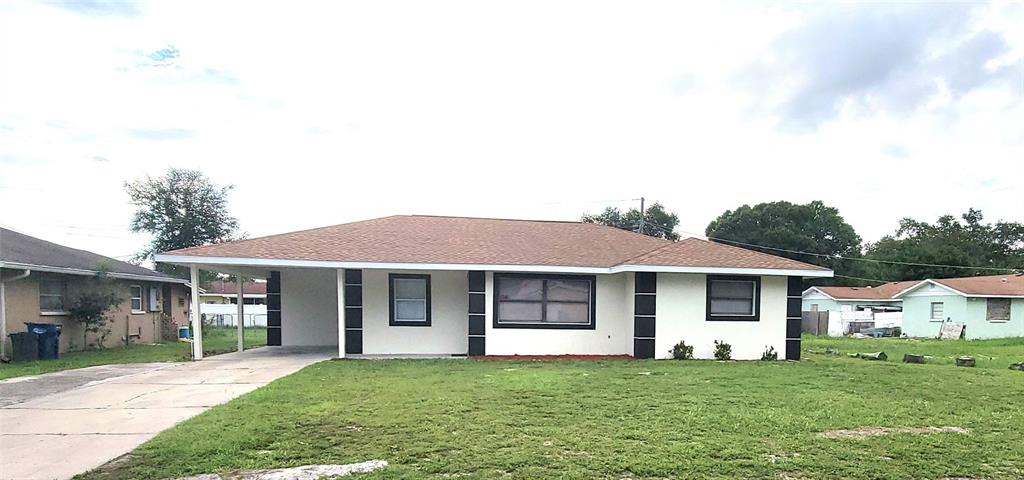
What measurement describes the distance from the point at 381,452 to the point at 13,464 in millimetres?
3086

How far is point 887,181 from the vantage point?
28203mm

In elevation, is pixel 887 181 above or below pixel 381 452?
above

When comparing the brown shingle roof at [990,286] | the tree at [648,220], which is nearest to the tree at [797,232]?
the tree at [648,220]

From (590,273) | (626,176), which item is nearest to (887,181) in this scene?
(626,176)

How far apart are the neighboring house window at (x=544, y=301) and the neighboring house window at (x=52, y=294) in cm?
1240

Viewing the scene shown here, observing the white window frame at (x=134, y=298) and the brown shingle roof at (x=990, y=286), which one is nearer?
the white window frame at (x=134, y=298)

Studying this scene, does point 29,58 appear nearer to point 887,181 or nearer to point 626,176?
point 626,176

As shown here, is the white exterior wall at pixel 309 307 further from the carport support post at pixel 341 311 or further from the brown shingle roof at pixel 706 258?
the brown shingle roof at pixel 706 258

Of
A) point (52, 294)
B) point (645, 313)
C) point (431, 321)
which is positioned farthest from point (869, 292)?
point (52, 294)

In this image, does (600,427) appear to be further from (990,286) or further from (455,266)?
(990,286)

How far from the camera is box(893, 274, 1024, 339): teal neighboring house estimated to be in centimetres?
2562

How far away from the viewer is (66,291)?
49.8 feet

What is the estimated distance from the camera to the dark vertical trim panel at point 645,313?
476 inches

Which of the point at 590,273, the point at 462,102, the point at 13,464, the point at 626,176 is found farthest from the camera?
the point at 626,176
